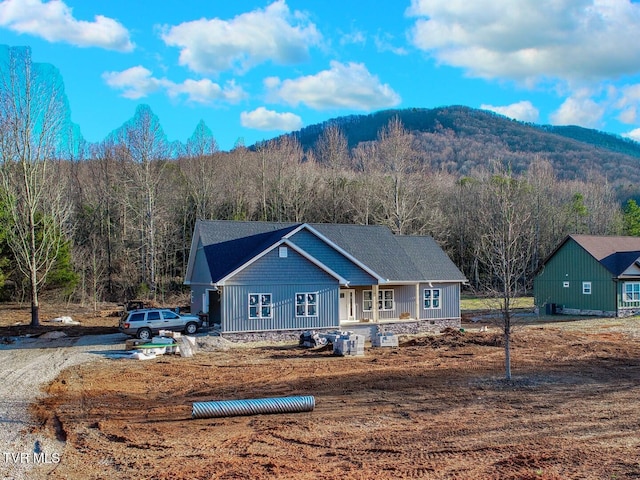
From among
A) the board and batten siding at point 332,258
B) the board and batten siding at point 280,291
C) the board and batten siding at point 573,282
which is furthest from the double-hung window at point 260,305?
the board and batten siding at point 573,282

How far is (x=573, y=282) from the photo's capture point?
41.5 metres

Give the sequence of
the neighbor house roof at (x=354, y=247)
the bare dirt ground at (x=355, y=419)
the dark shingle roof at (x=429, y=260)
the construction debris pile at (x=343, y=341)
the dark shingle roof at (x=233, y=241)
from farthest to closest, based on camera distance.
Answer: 1. the dark shingle roof at (x=429, y=260)
2. the neighbor house roof at (x=354, y=247)
3. the dark shingle roof at (x=233, y=241)
4. the construction debris pile at (x=343, y=341)
5. the bare dirt ground at (x=355, y=419)

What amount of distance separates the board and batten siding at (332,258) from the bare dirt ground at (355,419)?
735cm

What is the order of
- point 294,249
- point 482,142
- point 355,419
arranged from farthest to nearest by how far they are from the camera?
1. point 482,142
2. point 294,249
3. point 355,419

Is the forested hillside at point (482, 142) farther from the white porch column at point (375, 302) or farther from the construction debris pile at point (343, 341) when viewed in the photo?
the construction debris pile at point (343, 341)

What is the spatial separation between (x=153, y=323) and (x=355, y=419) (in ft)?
52.4

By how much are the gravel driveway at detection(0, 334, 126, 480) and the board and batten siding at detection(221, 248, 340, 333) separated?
515 centimetres

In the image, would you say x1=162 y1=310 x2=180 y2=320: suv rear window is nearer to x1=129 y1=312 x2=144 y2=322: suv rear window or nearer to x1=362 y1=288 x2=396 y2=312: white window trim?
x1=129 y1=312 x2=144 y2=322: suv rear window

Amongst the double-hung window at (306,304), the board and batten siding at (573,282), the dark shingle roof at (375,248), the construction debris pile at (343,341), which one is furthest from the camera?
the board and batten siding at (573,282)

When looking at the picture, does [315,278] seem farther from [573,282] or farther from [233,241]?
[573,282]

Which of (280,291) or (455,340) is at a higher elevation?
(280,291)

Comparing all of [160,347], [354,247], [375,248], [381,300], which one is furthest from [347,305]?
[160,347]

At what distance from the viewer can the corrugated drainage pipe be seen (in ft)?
41.8

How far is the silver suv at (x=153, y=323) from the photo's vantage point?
2594 cm
